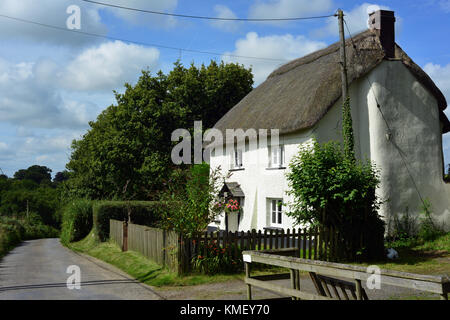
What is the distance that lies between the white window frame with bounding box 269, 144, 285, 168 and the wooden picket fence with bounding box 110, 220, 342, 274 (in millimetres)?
6720

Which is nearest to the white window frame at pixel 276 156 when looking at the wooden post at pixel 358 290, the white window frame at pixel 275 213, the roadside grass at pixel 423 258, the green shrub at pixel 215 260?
the white window frame at pixel 275 213

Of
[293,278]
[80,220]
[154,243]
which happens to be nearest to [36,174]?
[80,220]

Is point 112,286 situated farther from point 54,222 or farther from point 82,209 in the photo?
point 54,222

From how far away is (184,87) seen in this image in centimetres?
3234

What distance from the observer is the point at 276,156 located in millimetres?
19797

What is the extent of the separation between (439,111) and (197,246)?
14.5 meters

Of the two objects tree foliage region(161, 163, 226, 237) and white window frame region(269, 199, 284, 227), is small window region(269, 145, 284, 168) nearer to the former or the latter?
white window frame region(269, 199, 284, 227)

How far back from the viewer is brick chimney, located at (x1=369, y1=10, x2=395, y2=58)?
1895cm

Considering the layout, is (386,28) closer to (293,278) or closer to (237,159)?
(237,159)

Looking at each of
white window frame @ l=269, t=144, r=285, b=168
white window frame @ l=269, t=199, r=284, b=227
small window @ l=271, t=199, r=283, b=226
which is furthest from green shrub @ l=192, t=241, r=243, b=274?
white window frame @ l=269, t=144, r=285, b=168

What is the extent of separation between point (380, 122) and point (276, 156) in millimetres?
4701

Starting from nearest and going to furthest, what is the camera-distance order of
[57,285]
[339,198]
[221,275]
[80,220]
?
[57,285]
[221,275]
[339,198]
[80,220]

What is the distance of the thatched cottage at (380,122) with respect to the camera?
58.9ft
